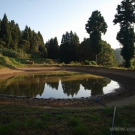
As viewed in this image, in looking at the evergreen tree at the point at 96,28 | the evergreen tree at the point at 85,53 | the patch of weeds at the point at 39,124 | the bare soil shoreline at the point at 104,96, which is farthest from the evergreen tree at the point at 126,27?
the patch of weeds at the point at 39,124

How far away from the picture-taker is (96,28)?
4172cm

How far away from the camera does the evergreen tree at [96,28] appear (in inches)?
1620

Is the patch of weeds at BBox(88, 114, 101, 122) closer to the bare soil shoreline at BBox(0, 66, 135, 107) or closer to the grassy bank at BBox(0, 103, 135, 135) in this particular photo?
the grassy bank at BBox(0, 103, 135, 135)

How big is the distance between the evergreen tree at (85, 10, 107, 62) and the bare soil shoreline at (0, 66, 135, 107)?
6522mm

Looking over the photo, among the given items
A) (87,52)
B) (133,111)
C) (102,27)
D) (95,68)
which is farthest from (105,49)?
(133,111)

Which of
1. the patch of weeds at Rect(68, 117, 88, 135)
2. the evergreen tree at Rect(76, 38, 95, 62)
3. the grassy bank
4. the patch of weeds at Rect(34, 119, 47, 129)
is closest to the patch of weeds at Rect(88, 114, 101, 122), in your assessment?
the grassy bank

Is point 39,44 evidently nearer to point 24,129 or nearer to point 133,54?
point 133,54

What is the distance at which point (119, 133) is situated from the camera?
16.4 ft

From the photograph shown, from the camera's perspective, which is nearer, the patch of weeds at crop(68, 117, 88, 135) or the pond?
the patch of weeds at crop(68, 117, 88, 135)

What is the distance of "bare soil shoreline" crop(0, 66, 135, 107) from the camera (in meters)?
11.0

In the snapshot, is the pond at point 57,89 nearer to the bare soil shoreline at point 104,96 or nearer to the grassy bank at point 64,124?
the bare soil shoreline at point 104,96

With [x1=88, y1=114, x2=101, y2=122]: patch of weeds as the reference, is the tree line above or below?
above

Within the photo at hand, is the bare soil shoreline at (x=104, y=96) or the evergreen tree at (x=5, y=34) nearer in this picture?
the bare soil shoreline at (x=104, y=96)

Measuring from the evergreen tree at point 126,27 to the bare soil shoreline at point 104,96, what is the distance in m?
4.31
